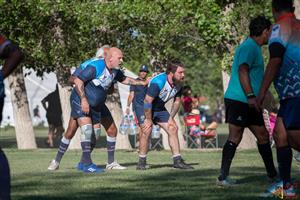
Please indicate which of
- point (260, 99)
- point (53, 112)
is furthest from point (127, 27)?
point (260, 99)

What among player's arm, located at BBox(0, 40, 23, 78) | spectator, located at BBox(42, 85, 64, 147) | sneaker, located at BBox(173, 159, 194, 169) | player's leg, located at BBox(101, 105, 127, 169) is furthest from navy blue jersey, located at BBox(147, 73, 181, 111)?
spectator, located at BBox(42, 85, 64, 147)

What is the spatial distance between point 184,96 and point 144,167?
1656cm

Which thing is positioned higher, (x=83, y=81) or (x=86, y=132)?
(x=83, y=81)

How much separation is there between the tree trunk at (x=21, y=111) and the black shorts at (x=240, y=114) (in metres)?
19.4

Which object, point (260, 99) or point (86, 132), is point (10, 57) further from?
point (86, 132)

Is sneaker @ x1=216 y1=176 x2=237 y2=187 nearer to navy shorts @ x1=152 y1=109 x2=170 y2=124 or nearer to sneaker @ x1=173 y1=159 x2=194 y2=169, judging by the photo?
sneaker @ x1=173 y1=159 x2=194 y2=169

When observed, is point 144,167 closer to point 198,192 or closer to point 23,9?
point 198,192

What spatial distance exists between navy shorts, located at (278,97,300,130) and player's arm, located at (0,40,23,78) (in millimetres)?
2871

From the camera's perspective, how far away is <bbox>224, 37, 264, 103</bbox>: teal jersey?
12.5 meters

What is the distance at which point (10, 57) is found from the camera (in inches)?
369

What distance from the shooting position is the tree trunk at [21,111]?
31.9m

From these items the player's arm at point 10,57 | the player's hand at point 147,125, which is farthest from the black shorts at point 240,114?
the player's hand at point 147,125

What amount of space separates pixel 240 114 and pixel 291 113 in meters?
1.88

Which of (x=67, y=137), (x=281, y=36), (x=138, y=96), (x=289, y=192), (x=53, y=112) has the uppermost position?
(x=281, y=36)
